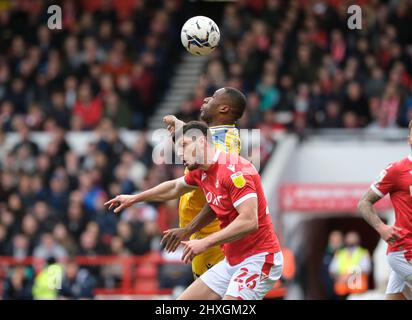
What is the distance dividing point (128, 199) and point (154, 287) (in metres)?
8.02

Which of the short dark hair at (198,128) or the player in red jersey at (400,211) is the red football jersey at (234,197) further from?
the player in red jersey at (400,211)

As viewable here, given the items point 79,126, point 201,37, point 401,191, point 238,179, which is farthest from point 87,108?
point 238,179

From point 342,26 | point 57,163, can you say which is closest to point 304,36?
point 342,26

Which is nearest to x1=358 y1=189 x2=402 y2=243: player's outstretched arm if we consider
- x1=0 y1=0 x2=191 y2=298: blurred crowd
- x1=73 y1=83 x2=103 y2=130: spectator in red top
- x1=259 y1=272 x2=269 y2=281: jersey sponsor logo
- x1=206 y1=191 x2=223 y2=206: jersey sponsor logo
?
x1=259 y1=272 x2=269 y2=281: jersey sponsor logo

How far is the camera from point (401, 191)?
9.27m

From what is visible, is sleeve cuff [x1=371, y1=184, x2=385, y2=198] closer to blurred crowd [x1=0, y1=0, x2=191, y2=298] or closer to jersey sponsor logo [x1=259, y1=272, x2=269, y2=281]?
jersey sponsor logo [x1=259, y1=272, x2=269, y2=281]

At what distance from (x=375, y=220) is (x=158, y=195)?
6.17ft

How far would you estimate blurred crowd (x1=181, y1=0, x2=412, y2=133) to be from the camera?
19.4 meters

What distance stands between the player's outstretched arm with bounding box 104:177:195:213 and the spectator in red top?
11683mm

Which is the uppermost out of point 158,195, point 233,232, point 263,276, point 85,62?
point 85,62

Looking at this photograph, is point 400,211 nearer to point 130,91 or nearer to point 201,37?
point 201,37
